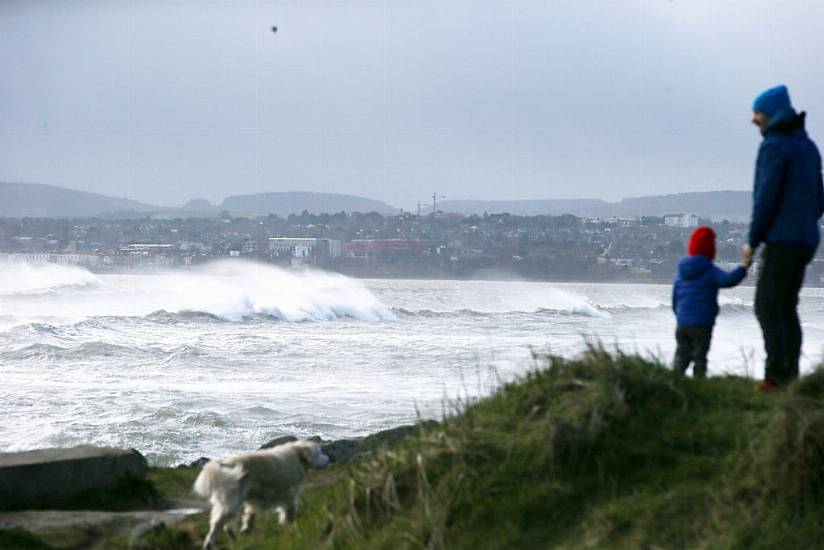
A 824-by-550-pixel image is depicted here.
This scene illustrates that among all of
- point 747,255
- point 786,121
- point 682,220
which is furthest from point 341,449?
point 682,220

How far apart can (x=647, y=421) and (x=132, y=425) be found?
527 inches

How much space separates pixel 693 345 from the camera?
7988 mm

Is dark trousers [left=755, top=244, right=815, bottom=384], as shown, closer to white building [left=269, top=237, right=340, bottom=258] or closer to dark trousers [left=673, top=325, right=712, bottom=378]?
dark trousers [left=673, top=325, right=712, bottom=378]

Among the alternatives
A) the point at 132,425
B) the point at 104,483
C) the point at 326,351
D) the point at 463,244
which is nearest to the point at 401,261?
the point at 463,244

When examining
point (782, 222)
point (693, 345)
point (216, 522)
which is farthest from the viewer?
point (693, 345)

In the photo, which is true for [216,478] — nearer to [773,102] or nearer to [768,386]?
[768,386]

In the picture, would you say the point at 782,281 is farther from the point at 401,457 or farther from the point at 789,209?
the point at 401,457

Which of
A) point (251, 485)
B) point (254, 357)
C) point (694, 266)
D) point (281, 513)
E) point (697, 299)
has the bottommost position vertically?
point (254, 357)

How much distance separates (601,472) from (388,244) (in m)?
133

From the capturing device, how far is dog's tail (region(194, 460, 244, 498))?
7156 millimetres

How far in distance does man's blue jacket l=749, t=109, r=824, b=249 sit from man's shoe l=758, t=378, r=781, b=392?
0.80m

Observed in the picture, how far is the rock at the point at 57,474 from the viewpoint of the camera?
875cm

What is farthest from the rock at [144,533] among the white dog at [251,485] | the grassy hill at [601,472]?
the grassy hill at [601,472]

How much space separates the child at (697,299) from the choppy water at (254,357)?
0.56 ft
